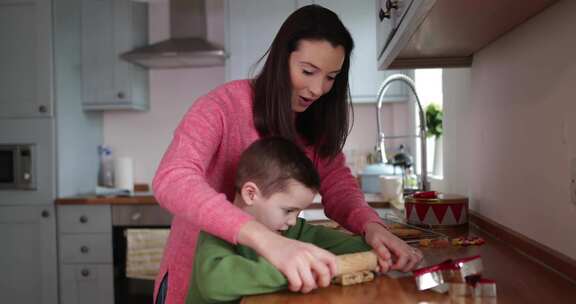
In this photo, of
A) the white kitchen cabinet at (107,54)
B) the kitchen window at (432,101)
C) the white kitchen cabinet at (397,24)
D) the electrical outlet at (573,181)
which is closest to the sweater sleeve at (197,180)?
the white kitchen cabinet at (397,24)

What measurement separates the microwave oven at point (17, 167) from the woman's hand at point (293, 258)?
279cm

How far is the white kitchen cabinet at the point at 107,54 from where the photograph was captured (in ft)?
11.3

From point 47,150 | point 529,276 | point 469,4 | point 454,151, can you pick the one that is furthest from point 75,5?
point 529,276

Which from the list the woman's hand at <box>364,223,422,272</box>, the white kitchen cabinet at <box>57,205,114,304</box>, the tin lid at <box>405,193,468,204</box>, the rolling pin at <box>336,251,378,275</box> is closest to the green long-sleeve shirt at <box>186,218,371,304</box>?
the rolling pin at <box>336,251,378,275</box>

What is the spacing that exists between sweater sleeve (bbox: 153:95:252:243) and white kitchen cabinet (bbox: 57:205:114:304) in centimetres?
234

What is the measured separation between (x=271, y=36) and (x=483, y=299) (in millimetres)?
2789

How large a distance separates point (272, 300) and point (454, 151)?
1.47 meters

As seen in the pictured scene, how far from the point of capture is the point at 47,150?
315 centimetres

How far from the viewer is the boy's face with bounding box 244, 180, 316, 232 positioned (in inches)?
37.6

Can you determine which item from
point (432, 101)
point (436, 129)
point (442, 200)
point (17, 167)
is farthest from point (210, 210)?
point (17, 167)

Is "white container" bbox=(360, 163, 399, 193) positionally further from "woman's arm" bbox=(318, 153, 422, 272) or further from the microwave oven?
the microwave oven

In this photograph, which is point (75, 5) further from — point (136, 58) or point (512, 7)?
point (512, 7)

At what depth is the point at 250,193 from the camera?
968 mm

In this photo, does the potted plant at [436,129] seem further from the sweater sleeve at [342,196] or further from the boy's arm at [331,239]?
the boy's arm at [331,239]
